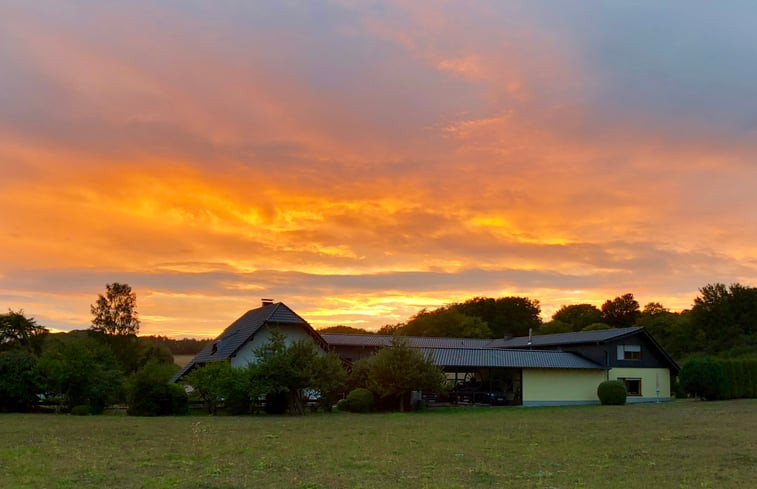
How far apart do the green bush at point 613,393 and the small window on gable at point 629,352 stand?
4.44 m

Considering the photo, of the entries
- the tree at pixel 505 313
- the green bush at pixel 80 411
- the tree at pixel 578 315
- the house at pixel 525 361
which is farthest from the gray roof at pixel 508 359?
the tree at pixel 505 313

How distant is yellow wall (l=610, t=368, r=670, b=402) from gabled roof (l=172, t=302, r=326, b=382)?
68.7 feet

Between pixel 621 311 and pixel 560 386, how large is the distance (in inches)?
2276

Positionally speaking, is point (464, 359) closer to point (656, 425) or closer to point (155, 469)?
point (656, 425)

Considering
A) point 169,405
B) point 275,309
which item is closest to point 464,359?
point 275,309

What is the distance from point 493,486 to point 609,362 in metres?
37.9

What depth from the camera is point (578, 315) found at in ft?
320

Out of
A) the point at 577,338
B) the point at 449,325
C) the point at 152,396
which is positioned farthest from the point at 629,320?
the point at 152,396

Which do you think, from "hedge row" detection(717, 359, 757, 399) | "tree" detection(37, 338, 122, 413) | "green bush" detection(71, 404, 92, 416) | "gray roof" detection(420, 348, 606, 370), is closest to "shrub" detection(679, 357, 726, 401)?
"hedge row" detection(717, 359, 757, 399)

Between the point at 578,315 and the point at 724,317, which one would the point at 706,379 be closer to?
the point at 724,317

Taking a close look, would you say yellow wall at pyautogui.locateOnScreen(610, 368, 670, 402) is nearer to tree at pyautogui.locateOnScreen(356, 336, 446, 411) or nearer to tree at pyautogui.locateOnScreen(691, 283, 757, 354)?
tree at pyautogui.locateOnScreen(356, 336, 446, 411)

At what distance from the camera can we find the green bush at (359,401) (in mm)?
36094

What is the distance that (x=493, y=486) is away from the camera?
11680 mm

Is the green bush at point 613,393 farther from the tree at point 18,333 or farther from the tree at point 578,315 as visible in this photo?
the tree at point 578,315
